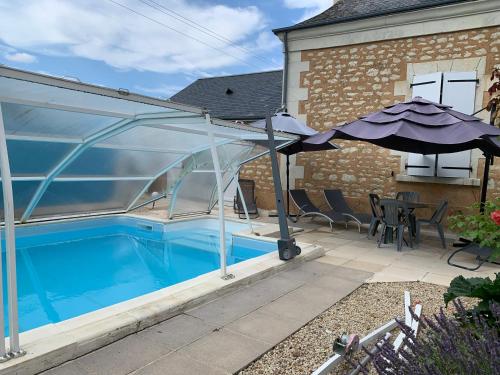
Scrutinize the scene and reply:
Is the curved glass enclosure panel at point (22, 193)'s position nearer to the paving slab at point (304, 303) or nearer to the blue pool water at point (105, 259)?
the blue pool water at point (105, 259)

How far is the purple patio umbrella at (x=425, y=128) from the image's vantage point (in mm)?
5523

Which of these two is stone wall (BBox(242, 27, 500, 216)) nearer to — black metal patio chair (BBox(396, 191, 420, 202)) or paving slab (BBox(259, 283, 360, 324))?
black metal patio chair (BBox(396, 191, 420, 202))

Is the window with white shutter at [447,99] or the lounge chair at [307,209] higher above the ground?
the window with white shutter at [447,99]

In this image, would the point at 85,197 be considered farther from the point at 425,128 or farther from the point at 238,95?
the point at 238,95

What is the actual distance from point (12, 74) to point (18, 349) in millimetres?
2035

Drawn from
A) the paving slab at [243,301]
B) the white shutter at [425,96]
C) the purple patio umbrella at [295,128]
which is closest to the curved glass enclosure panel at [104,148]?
the purple patio umbrella at [295,128]

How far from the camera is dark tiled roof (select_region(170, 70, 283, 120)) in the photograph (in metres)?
12.7

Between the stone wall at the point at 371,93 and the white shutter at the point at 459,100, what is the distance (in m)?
0.17

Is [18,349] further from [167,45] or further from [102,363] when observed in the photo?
[167,45]

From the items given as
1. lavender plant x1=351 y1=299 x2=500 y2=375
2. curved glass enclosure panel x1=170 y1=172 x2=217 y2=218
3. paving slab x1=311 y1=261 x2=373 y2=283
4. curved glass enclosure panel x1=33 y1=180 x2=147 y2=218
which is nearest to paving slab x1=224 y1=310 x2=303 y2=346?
lavender plant x1=351 y1=299 x2=500 y2=375

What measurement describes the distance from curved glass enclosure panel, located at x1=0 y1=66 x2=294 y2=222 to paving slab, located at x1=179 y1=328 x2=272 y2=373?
2.49 metres

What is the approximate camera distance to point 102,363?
2.71 metres

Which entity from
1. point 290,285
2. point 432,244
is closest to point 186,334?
point 290,285

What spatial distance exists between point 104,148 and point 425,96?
6.80m
